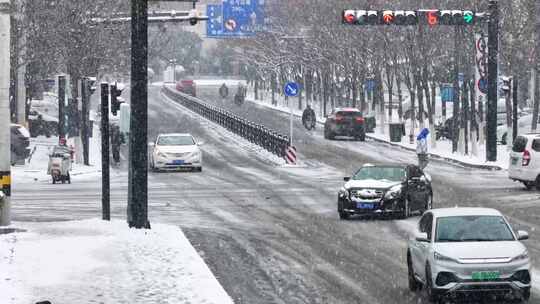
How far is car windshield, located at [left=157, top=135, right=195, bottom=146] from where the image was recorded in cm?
4794

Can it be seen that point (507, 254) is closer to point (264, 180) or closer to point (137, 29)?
point (137, 29)

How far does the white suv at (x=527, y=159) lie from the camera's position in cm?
3706

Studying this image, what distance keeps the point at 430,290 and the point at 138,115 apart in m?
9.72

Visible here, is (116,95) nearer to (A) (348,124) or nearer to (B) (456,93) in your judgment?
(B) (456,93)

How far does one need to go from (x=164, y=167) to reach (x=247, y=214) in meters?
16.5

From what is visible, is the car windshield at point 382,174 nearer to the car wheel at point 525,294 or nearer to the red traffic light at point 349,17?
the car wheel at point 525,294

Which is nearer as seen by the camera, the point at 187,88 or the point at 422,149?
the point at 422,149

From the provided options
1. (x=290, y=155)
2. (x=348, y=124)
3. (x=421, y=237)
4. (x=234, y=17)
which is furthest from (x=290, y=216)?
(x=234, y=17)

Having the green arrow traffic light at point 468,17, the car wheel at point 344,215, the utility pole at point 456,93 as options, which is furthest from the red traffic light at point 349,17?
the car wheel at point 344,215

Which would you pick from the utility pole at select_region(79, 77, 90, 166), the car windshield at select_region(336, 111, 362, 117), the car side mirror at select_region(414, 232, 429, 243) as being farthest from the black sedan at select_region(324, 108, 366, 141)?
the car side mirror at select_region(414, 232, 429, 243)

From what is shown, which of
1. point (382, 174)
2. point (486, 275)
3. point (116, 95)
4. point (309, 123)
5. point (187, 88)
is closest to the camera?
point (486, 275)

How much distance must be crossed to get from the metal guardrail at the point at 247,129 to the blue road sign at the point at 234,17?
562 cm

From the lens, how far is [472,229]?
728 inches

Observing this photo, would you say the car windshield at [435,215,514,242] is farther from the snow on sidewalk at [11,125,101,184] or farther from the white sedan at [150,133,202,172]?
the white sedan at [150,133,202,172]
